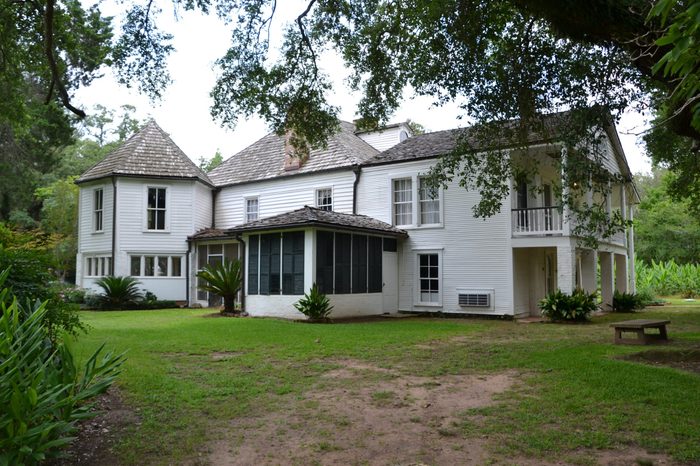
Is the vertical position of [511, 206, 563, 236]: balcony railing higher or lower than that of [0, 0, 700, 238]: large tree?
lower

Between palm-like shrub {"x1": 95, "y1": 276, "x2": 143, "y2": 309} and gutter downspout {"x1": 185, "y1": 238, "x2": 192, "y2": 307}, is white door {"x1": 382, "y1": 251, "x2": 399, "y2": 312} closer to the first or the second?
gutter downspout {"x1": 185, "y1": 238, "x2": 192, "y2": 307}

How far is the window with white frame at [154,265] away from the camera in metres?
23.1

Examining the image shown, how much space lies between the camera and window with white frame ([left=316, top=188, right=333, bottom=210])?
2180 cm

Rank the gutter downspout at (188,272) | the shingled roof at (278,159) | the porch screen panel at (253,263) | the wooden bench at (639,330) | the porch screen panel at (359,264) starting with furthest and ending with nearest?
the gutter downspout at (188,272), the shingled roof at (278,159), the porch screen panel at (253,263), the porch screen panel at (359,264), the wooden bench at (639,330)

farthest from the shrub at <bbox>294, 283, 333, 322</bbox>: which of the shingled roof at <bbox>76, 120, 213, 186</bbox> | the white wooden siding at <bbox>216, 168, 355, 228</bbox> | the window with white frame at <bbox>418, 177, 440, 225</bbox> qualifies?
the shingled roof at <bbox>76, 120, 213, 186</bbox>

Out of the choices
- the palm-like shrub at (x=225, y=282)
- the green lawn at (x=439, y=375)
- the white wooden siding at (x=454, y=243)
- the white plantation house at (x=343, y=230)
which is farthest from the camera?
the palm-like shrub at (x=225, y=282)

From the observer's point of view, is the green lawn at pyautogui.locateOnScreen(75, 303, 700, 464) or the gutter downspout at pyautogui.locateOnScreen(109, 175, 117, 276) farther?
the gutter downspout at pyautogui.locateOnScreen(109, 175, 117, 276)

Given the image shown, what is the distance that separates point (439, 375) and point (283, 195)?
15.8 metres

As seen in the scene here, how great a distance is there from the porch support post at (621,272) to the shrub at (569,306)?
8.95 m

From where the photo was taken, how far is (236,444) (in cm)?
498

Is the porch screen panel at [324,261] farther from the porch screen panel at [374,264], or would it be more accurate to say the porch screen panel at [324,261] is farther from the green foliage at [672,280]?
the green foliage at [672,280]

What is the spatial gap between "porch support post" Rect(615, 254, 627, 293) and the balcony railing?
28.0 ft

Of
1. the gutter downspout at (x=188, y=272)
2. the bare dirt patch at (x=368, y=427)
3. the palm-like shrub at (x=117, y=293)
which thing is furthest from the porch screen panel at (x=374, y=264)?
the bare dirt patch at (x=368, y=427)

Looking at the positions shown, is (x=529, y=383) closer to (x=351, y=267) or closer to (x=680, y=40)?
(x=680, y=40)
